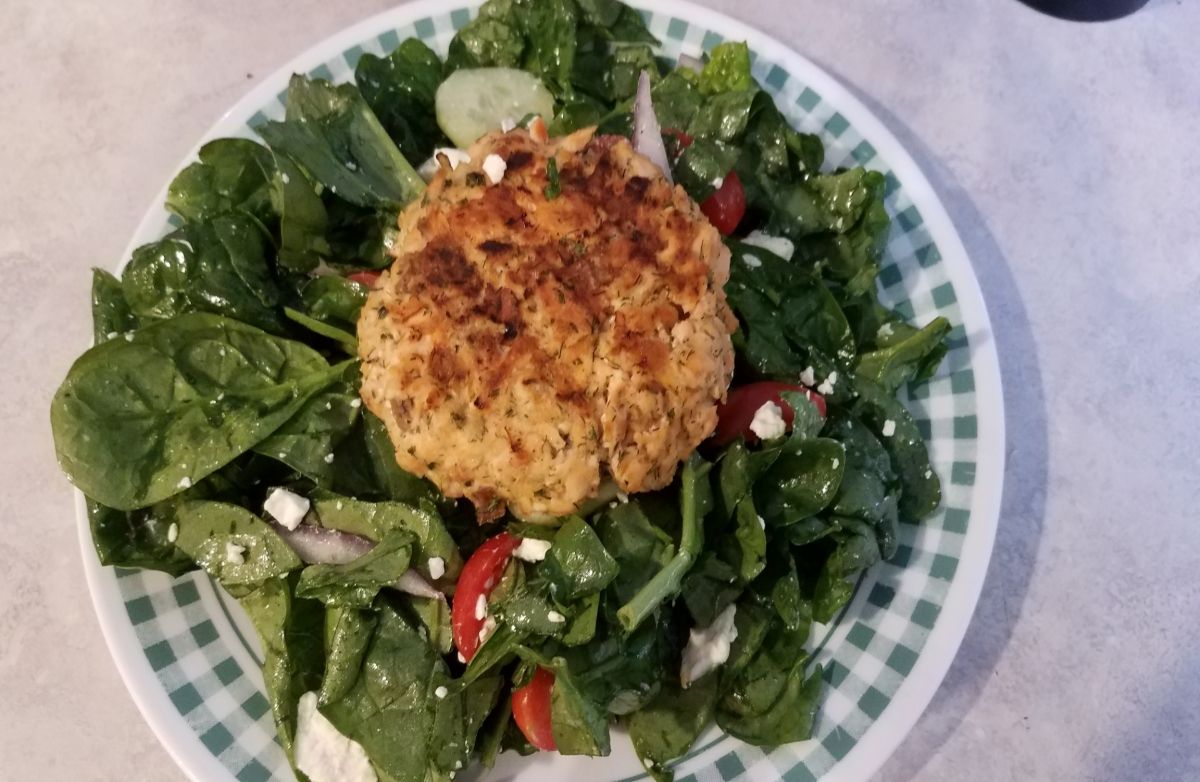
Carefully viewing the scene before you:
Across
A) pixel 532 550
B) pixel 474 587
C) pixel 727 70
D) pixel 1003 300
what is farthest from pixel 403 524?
pixel 1003 300

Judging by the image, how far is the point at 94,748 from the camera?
2.29 m

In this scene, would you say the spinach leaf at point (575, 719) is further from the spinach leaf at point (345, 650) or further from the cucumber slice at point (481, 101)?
the cucumber slice at point (481, 101)

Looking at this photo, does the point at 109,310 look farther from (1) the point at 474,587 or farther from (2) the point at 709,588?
(2) the point at 709,588

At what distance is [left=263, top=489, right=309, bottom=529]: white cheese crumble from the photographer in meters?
2.01

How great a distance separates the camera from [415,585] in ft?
6.64

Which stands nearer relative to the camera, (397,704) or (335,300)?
(397,704)

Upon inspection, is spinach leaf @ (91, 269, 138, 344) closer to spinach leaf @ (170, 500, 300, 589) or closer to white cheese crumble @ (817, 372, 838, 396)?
spinach leaf @ (170, 500, 300, 589)

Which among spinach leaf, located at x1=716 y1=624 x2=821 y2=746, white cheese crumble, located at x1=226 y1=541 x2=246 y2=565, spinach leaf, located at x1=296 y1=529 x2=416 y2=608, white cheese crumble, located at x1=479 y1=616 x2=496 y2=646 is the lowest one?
spinach leaf, located at x1=716 y1=624 x2=821 y2=746

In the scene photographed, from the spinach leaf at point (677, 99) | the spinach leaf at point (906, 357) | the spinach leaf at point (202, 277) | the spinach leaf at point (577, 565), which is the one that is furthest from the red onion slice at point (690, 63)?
the spinach leaf at point (577, 565)

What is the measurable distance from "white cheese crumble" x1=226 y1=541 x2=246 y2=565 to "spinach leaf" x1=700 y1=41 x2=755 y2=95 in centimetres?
170

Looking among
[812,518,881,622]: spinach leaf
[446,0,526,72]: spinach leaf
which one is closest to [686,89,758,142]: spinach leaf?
[446,0,526,72]: spinach leaf

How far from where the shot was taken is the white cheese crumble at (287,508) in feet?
6.59

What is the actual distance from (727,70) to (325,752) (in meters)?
1.99

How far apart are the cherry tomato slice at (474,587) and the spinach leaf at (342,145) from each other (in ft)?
3.05
